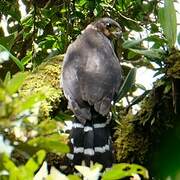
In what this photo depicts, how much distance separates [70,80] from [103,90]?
0.78 ft

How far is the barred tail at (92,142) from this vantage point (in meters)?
3.09

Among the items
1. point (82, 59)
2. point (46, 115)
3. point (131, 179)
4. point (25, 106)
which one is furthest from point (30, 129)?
point (82, 59)

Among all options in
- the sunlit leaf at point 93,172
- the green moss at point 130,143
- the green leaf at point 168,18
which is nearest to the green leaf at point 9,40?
the green leaf at point 168,18

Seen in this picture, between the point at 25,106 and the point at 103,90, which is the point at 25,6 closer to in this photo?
the point at 103,90

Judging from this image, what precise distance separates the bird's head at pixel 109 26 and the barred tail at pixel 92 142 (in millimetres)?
1321

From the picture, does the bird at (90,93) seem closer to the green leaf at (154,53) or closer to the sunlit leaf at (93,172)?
the green leaf at (154,53)

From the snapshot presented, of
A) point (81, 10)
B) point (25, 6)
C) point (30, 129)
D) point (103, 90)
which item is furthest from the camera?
point (25, 6)

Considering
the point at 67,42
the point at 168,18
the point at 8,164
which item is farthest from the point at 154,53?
the point at 8,164

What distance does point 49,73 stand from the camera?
3852 mm

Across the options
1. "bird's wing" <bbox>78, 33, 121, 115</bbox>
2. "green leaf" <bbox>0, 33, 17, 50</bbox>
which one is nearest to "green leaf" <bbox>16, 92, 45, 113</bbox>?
"bird's wing" <bbox>78, 33, 121, 115</bbox>

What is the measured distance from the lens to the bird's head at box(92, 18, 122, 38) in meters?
4.53

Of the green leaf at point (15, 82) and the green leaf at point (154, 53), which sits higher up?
the green leaf at point (15, 82)

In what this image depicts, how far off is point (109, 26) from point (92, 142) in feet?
5.35

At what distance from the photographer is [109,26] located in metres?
4.65
